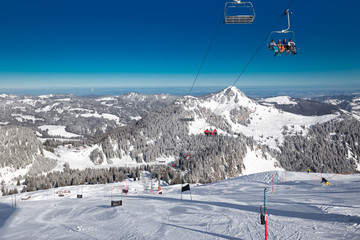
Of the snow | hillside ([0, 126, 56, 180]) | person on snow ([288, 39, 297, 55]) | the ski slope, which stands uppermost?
person on snow ([288, 39, 297, 55])

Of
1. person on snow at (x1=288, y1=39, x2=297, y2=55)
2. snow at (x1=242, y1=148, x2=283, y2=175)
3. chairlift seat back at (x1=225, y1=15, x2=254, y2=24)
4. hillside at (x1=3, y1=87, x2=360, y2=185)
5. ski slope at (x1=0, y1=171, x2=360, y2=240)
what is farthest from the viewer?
snow at (x1=242, y1=148, x2=283, y2=175)

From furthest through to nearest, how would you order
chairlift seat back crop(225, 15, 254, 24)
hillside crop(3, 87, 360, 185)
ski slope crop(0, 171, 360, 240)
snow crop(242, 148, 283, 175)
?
snow crop(242, 148, 283, 175)
hillside crop(3, 87, 360, 185)
ski slope crop(0, 171, 360, 240)
chairlift seat back crop(225, 15, 254, 24)

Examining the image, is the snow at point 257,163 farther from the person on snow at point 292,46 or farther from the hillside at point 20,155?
the person on snow at point 292,46

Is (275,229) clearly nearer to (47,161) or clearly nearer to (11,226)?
(11,226)

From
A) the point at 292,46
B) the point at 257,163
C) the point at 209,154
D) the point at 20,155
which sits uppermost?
the point at 292,46

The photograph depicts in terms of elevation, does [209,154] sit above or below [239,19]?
below

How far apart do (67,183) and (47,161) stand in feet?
156

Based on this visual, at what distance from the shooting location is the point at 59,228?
1703cm

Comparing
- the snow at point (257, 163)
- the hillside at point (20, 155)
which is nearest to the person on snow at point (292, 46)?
the hillside at point (20, 155)

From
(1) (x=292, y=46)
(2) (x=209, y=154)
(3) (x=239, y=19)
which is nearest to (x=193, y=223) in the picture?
(3) (x=239, y=19)

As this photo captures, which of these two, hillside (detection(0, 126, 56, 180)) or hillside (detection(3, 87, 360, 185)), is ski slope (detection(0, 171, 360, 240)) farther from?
hillside (detection(0, 126, 56, 180))

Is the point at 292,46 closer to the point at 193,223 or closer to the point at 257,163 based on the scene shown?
the point at 193,223

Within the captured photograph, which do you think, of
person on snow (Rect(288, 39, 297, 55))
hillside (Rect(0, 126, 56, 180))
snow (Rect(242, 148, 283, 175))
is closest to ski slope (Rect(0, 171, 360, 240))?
person on snow (Rect(288, 39, 297, 55))

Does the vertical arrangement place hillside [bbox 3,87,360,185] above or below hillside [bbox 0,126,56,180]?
below
